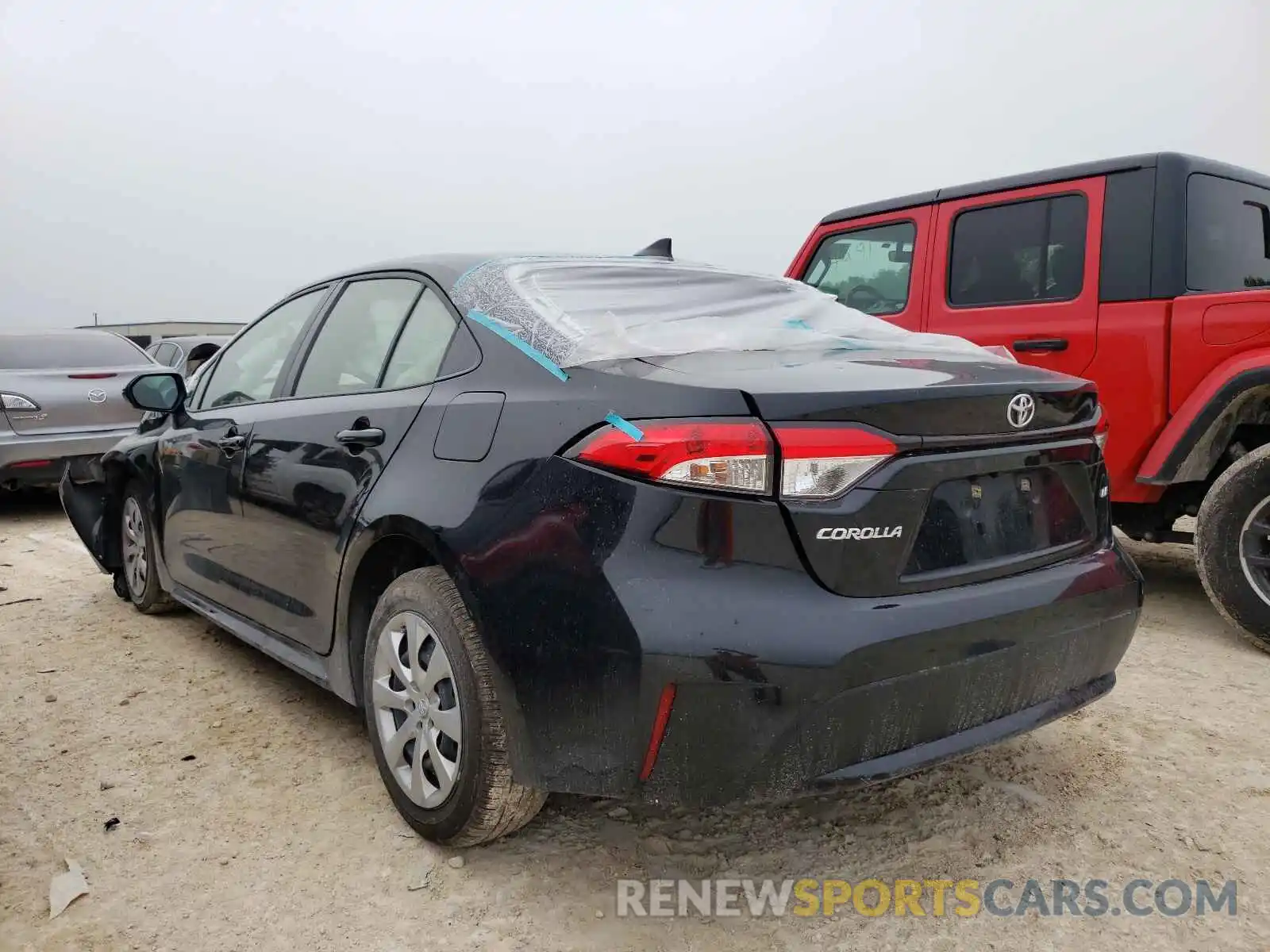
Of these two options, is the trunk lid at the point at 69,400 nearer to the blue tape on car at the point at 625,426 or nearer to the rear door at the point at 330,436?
the rear door at the point at 330,436

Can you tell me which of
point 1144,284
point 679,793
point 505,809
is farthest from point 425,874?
point 1144,284

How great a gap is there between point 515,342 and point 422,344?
43 centimetres

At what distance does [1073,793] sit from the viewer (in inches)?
99.7

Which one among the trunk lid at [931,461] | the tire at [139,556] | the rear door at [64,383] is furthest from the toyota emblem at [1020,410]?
the rear door at [64,383]

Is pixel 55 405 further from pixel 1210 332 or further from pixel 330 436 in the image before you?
pixel 1210 332

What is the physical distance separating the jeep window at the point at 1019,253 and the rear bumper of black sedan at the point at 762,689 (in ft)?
8.90

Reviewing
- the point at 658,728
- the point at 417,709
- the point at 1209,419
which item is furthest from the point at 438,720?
the point at 1209,419

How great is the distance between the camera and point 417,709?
7.41 ft

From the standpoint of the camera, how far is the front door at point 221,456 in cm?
321

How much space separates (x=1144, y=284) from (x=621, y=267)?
236 cm

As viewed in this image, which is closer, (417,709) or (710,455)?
(710,455)

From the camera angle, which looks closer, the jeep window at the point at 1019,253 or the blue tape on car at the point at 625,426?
the blue tape on car at the point at 625,426

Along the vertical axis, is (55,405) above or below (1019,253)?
below

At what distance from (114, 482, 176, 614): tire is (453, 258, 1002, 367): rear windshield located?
2424mm
